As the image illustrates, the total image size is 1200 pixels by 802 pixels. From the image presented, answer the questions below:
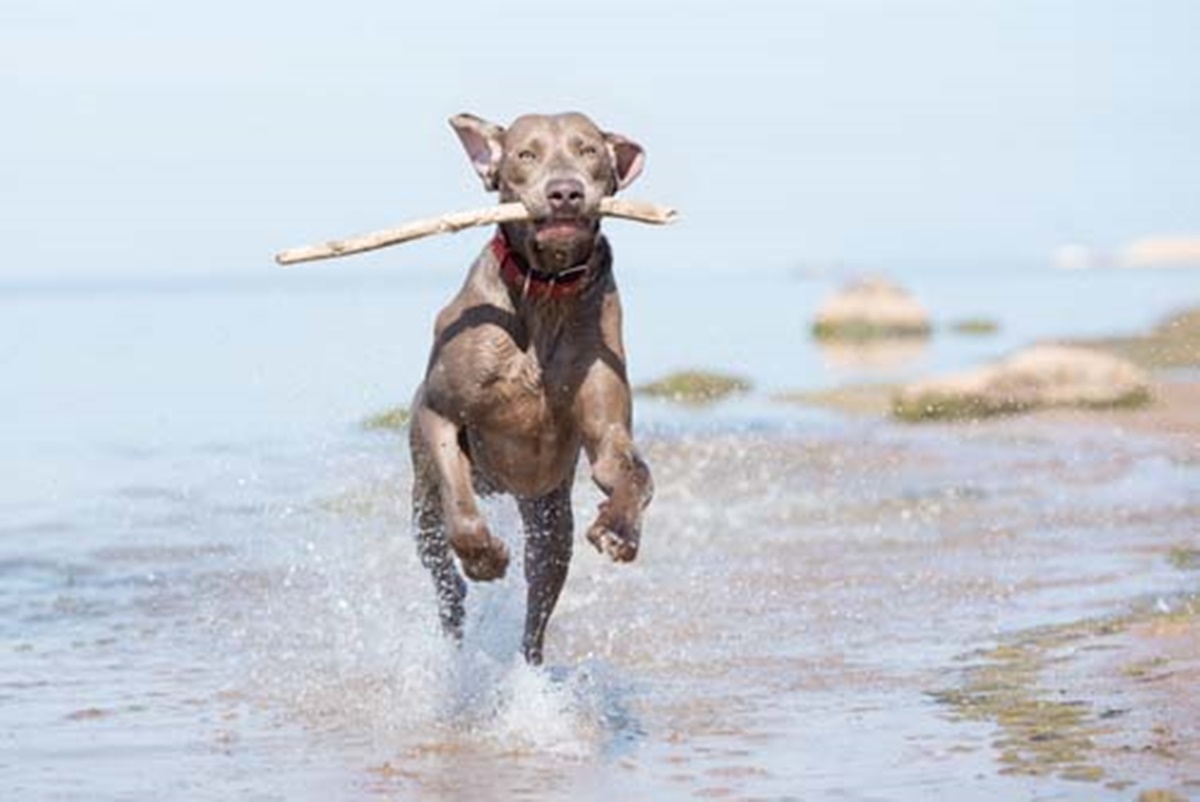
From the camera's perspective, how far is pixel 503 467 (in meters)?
9.49

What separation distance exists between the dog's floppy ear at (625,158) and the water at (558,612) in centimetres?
209

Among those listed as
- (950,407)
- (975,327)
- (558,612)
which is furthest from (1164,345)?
(558,612)

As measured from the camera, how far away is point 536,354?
30.2 feet

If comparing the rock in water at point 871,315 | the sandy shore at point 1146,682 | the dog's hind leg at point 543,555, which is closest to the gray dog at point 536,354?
the dog's hind leg at point 543,555

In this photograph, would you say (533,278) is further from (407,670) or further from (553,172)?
(407,670)

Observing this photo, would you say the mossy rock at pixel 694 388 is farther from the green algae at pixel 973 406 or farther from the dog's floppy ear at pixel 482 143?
the dog's floppy ear at pixel 482 143

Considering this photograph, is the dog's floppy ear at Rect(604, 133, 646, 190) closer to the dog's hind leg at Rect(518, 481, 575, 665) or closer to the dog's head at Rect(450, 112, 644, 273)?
the dog's head at Rect(450, 112, 644, 273)

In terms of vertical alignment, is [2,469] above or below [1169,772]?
below

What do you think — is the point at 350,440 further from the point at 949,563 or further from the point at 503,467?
the point at 503,467

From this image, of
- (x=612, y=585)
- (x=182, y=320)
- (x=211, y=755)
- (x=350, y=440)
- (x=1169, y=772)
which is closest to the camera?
(x=1169, y=772)

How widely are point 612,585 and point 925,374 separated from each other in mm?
20756

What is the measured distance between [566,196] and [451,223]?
21.9 inches

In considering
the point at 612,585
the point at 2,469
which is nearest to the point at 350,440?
the point at 2,469

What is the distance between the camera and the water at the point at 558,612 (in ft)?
29.2
